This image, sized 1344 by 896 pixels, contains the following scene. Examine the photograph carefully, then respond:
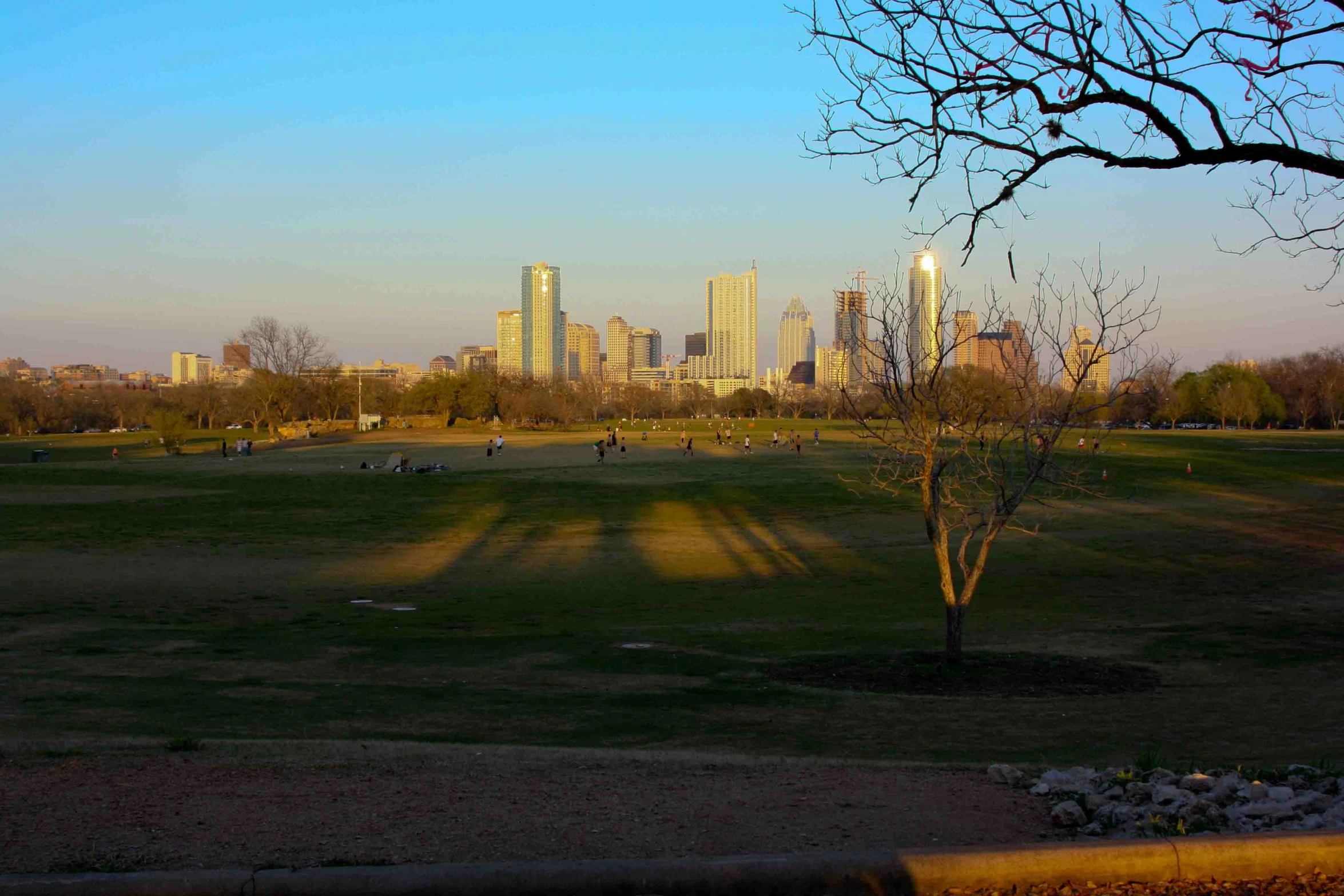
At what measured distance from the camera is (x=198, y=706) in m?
11.5

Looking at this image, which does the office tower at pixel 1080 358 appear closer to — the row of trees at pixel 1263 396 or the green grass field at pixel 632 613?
the green grass field at pixel 632 613

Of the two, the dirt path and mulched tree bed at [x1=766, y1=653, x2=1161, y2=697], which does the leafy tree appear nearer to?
mulched tree bed at [x1=766, y1=653, x2=1161, y2=697]

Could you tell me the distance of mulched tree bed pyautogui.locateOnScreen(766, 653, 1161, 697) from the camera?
43.7 feet

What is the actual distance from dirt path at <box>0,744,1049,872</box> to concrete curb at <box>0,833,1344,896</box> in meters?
0.30

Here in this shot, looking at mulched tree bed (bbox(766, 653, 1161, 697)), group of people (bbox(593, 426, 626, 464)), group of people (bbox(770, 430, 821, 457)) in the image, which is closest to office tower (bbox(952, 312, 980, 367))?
mulched tree bed (bbox(766, 653, 1161, 697))

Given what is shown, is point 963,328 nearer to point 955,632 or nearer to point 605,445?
point 955,632

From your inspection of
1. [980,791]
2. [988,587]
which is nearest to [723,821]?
[980,791]

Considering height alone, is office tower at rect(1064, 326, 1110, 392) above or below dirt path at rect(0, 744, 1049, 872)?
above

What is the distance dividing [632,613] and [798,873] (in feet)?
56.6

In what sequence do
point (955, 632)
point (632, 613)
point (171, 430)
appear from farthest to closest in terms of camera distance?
point (171, 430), point (632, 613), point (955, 632)

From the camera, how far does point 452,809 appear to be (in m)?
6.39

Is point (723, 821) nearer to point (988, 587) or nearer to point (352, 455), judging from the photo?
point (988, 587)

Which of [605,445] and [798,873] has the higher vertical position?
[605,445]

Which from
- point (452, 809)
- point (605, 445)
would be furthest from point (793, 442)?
point (452, 809)
